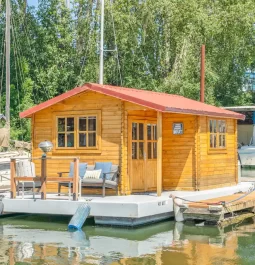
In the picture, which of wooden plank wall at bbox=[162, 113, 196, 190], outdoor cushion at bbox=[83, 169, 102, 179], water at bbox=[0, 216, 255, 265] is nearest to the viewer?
water at bbox=[0, 216, 255, 265]

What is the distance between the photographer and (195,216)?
13.1 metres

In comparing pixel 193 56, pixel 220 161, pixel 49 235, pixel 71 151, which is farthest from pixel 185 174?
pixel 193 56

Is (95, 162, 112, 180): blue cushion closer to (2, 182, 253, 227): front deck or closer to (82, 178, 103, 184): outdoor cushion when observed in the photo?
(82, 178, 103, 184): outdoor cushion

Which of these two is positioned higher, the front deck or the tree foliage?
the tree foliage

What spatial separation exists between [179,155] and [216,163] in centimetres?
135

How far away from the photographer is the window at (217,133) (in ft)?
53.0

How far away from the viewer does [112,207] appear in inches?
496

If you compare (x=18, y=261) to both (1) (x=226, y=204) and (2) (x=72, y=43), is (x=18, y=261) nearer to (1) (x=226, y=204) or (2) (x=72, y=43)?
(1) (x=226, y=204)

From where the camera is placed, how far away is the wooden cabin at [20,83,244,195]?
14406mm

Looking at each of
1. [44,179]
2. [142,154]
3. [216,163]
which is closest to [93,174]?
[44,179]

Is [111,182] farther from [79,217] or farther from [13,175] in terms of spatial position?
[13,175]

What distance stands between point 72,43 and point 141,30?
4.10m

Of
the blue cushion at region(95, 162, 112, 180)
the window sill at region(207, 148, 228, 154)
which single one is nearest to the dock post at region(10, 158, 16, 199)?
the blue cushion at region(95, 162, 112, 180)

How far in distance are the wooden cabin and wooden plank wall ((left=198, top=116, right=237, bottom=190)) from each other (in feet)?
0.09
